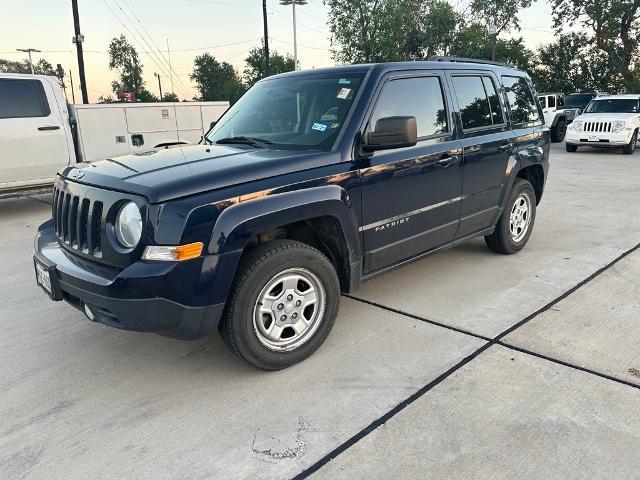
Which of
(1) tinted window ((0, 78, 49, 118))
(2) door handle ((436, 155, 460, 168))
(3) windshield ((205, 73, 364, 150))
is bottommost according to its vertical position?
(2) door handle ((436, 155, 460, 168))

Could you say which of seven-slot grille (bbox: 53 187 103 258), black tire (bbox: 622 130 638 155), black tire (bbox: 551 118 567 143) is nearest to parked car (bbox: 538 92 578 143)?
black tire (bbox: 551 118 567 143)

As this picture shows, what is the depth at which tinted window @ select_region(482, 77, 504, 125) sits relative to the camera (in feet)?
15.2

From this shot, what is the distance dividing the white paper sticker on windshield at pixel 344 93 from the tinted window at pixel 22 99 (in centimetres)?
625

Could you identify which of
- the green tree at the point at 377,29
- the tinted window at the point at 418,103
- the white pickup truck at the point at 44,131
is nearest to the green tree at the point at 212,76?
the green tree at the point at 377,29

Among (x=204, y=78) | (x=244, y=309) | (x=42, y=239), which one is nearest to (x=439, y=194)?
(x=244, y=309)

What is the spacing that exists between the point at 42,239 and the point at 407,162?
256 cm

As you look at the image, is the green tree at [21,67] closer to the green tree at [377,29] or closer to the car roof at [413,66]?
the green tree at [377,29]

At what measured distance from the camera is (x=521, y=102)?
16.8ft

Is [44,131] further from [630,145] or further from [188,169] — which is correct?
[630,145]

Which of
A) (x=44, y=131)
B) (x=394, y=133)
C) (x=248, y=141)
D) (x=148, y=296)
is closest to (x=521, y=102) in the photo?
(x=394, y=133)

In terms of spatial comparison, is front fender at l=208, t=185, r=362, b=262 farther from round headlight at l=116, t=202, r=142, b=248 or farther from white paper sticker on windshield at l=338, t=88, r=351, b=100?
white paper sticker on windshield at l=338, t=88, r=351, b=100

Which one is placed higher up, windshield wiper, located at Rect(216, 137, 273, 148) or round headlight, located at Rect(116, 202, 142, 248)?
windshield wiper, located at Rect(216, 137, 273, 148)

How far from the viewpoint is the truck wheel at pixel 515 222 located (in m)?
5.02

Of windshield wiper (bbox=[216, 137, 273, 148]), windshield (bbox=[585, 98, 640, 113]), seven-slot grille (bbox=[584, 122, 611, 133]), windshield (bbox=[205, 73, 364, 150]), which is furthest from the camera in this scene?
windshield (bbox=[585, 98, 640, 113])
